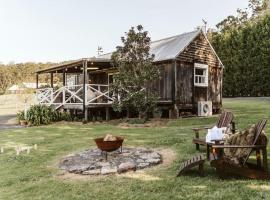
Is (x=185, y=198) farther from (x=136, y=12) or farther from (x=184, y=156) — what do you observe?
(x=136, y=12)

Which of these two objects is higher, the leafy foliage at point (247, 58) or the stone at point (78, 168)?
the leafy foliage at point (247, 58)

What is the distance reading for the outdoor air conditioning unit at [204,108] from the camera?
66.1 feet

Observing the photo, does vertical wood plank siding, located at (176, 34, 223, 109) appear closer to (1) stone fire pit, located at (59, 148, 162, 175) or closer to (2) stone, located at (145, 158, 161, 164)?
(1) stone fire pit, located at (59, 148, 162, 175)

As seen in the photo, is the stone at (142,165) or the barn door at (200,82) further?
the barn door at (200,82)

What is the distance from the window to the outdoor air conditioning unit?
1196 millimetres

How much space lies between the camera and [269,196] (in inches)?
220

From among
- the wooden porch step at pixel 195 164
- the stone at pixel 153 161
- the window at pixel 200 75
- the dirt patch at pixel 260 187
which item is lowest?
the dirt patch at pixel 260 187

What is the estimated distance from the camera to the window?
20.8m

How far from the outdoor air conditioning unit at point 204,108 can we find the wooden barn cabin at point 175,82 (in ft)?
0.27

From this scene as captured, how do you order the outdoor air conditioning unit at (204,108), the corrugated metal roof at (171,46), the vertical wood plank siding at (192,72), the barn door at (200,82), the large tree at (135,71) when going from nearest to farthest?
the large tree at (135,71) < the corrugated metal roof at (171,46) < the vertical wood plank siding at (192,72) < the outdoor air conditioning unit at (204,108) < the barn door at (200,82)

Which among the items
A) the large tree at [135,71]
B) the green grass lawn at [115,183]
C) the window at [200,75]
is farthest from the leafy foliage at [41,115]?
the window at [200,75]

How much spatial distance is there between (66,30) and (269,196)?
96.7 feet

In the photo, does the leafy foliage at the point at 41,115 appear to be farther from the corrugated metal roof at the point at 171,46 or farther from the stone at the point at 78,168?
the stone at the point at 78,168

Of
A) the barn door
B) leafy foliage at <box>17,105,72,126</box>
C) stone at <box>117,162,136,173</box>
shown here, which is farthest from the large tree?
stone at <box>117,162,136,173</box>
